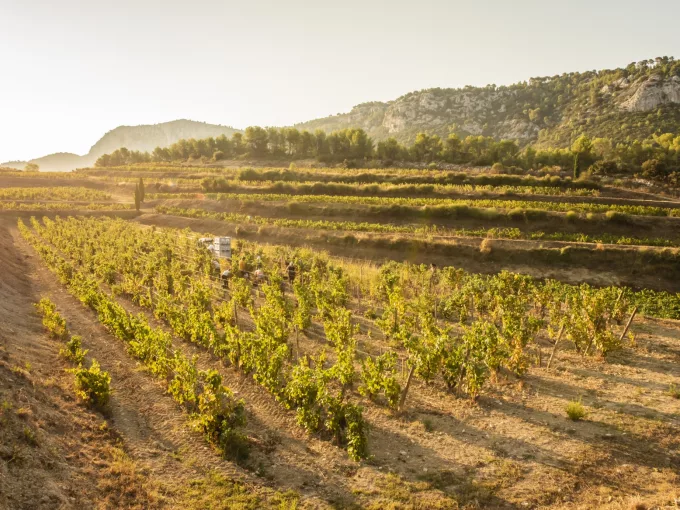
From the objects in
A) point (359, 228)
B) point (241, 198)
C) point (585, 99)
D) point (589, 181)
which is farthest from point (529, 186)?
point (585, 99)

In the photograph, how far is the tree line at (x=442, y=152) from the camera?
79.5m

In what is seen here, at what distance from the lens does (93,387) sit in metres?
13.2

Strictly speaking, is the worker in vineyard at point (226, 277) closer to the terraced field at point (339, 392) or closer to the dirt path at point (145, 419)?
the terraced field at point (339, 392)

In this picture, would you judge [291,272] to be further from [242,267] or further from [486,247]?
[486,247]

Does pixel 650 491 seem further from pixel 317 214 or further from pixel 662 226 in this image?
pixel 317 214

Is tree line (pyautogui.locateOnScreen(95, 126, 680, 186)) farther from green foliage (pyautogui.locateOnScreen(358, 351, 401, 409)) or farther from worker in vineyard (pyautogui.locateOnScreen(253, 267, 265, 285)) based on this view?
green foliage (pyautogui.locateOnScreen(358, 351, 401, 409))

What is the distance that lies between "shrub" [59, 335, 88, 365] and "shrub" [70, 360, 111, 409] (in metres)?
1.96

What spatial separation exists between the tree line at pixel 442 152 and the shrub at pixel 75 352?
81.3m

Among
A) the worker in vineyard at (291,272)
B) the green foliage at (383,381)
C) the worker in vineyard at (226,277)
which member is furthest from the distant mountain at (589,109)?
the green foliage at (383,381)

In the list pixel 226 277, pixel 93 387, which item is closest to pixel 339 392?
pixel 93 387

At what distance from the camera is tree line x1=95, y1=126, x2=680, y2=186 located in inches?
3129

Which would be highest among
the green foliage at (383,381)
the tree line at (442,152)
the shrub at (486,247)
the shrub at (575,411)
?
the tree line at (442,152)

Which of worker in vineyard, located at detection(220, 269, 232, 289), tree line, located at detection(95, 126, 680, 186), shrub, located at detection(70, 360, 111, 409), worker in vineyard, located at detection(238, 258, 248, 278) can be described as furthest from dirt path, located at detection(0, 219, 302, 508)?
tree line, located at detection(95, 126, 680, 186)

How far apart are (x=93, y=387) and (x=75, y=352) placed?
12.7ft
